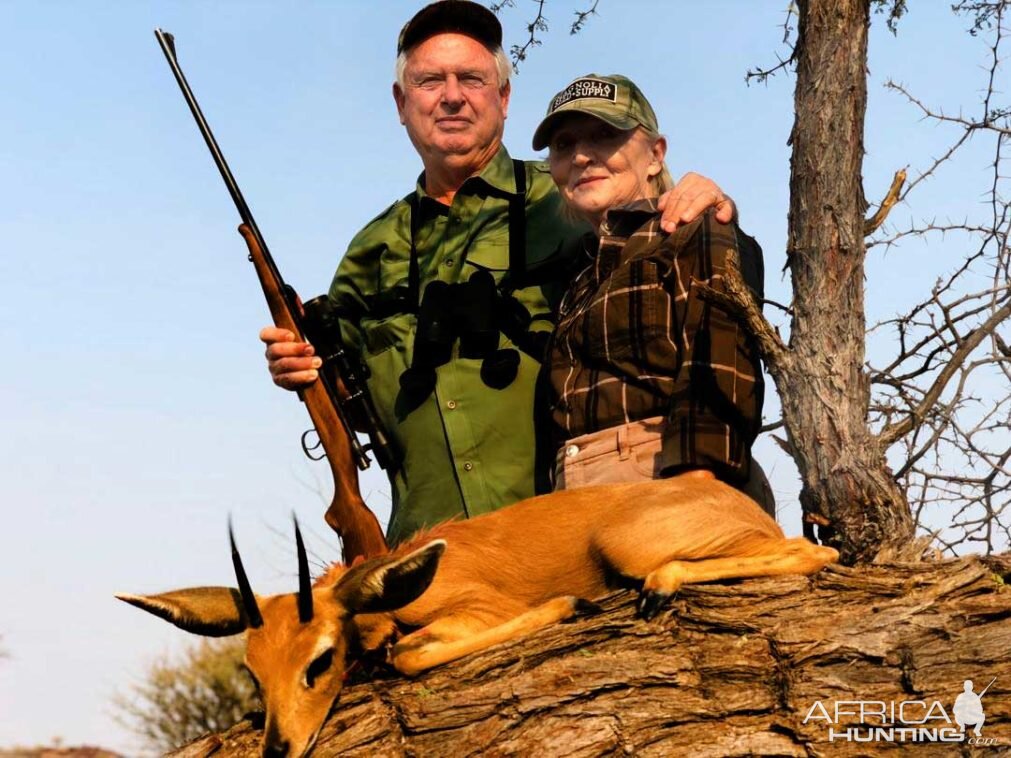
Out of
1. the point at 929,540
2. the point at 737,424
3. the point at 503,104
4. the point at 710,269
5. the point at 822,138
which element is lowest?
the point at 929,540

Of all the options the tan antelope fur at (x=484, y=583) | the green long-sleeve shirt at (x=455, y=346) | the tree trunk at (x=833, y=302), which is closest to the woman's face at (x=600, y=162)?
the green long-sleeve shirt at (x=455, y=346)

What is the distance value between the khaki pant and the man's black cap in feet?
10.3

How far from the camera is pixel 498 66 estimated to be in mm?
8164

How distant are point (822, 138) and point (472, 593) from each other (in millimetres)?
2826

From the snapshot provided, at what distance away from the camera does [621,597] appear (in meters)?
5.51

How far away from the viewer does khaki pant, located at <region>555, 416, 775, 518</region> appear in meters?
6.11

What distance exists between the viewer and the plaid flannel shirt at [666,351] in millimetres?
5898

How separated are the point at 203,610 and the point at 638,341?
2440 millimetres

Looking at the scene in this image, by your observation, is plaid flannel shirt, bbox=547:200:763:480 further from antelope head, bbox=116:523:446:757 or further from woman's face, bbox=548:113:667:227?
antelope head, bbox=116:523:446:757

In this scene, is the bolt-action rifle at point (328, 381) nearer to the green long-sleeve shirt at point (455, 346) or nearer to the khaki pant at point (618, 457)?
the green long-sleeve shirt at point (455, 346)

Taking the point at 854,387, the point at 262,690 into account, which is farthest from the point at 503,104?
the point at 262,690

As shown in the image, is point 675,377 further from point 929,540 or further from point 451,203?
point 451,203

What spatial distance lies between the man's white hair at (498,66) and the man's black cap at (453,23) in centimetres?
7

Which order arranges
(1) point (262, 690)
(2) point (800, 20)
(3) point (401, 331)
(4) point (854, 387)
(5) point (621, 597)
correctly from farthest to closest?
1. (3) point (401, 331)
2. (2) point (800, 20)
3. (4) point (854, 387)
4. (5) point (621, 597)
5. (1) point (262, 690)
